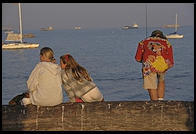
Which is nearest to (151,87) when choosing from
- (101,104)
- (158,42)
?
(158,42)

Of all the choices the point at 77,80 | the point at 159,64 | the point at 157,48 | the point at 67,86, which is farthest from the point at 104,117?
the point at 157,48

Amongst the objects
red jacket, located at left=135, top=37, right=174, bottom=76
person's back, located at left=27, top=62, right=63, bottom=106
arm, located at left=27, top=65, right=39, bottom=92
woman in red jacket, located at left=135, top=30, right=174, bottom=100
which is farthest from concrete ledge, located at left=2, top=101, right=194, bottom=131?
red jacket, located at left=135, top=37, right=174, bottom=76

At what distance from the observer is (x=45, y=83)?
15.1ft

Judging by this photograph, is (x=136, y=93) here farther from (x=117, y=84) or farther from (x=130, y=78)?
(x=130, y=78)

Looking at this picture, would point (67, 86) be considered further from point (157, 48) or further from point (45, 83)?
point (157, 48)

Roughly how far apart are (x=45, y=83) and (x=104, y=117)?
0.89 m

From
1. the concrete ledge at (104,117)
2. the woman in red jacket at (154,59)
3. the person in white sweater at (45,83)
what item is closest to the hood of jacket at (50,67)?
the person in white sweater at (45,83)

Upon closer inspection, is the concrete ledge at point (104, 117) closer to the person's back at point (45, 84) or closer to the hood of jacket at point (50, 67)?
the person's back at point (45, 84)

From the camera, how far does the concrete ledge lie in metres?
4.27

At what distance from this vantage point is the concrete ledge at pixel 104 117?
168 inches

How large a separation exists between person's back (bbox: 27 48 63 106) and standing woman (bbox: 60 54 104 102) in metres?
0.26

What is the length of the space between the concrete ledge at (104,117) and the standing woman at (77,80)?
296 mm

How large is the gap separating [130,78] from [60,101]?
54.6 ft

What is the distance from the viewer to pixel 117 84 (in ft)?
62.4
